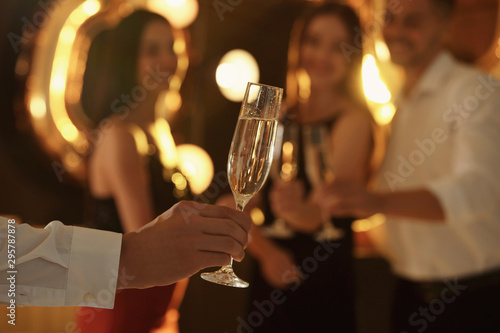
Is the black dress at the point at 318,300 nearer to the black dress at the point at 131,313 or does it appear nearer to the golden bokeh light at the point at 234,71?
the black dress at the point at 131,313

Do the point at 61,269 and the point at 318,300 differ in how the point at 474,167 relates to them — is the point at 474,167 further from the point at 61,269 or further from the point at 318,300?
the point at 61,269

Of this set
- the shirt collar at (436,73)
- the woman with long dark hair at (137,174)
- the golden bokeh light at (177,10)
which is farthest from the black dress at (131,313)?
the golden bokeh light at (177,10)

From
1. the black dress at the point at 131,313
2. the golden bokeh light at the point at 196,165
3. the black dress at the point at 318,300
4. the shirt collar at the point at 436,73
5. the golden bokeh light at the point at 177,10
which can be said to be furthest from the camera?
the golden bokeh light at the point at 196,165

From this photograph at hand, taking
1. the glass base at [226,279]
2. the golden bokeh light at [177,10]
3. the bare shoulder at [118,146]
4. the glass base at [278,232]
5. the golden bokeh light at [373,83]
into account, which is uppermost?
the golden bokeh light at [177,10]

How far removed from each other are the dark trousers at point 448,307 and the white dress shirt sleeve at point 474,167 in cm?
34

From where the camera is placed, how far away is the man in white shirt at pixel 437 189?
1939 millimetres

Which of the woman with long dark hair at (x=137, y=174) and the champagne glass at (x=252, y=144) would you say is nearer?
the champagne glass at (x=252, y=144)

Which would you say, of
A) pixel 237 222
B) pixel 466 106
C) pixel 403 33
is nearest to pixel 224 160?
pixel 403 33

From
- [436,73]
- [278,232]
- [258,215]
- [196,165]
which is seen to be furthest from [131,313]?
[196,165]

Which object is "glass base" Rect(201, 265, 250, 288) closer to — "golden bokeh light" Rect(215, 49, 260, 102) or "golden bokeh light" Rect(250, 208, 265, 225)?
"golden bokeh light" Rect(250, 208, 265, 225)

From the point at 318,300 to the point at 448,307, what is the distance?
21.8 inches

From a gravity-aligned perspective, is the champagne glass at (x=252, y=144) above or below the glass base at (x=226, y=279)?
above

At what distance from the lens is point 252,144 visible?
0.83 m

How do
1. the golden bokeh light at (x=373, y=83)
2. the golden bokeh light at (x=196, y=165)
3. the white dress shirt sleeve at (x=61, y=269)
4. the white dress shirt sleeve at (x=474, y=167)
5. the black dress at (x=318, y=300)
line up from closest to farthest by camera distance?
1. the white dress shirt sleeve at (x=61, y=269)
2. the white dress shirt sleeve at (x=474, y=167)
3. the black dress at (x=318, y=300)
4. the golden bokeh light at (x=373, y=83)
5. the golden bokeh light at (x=196, y=165)
